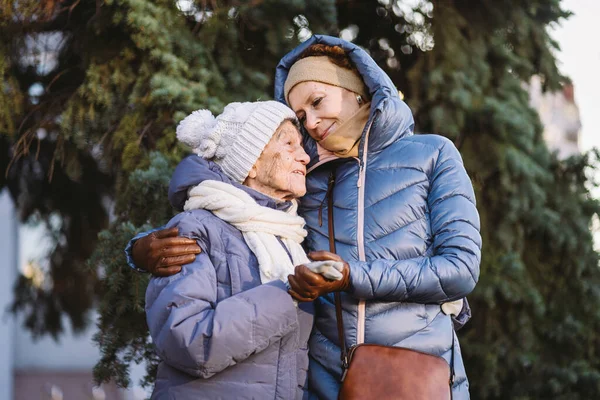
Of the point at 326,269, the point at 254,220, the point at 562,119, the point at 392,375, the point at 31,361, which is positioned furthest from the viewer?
the point at 31,361

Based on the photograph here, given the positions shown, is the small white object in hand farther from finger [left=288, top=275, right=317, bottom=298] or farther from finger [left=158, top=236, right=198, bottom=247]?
finger [left=158, top=236, right=198, bottom=247]

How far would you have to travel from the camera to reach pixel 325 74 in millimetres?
2719

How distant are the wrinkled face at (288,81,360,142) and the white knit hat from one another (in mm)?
164

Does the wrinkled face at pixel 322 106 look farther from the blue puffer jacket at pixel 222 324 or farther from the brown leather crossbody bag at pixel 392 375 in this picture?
the brown leather crossbody bag at pixel 392 375

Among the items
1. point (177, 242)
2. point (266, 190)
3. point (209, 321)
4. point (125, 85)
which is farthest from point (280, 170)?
point (125, 85)

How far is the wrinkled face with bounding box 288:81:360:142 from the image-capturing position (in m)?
2.68

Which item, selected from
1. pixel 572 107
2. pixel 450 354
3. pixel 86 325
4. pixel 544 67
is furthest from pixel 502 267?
pixel 86 325

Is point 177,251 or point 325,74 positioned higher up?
point 325,74

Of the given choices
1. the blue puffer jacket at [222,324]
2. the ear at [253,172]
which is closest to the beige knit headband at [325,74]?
the ear at [253,172]

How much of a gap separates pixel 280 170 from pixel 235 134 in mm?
192

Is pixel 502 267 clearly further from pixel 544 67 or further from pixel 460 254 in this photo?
pixel 460 254

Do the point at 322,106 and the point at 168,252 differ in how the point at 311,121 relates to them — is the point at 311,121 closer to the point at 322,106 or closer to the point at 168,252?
the point at 322,106

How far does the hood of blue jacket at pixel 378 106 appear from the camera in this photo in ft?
8.32

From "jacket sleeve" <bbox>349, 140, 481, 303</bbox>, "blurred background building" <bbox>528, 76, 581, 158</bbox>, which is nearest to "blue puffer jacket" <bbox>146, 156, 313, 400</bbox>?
"jacket sleeve" <bbox>349, 140, 481, 303</bbox>
